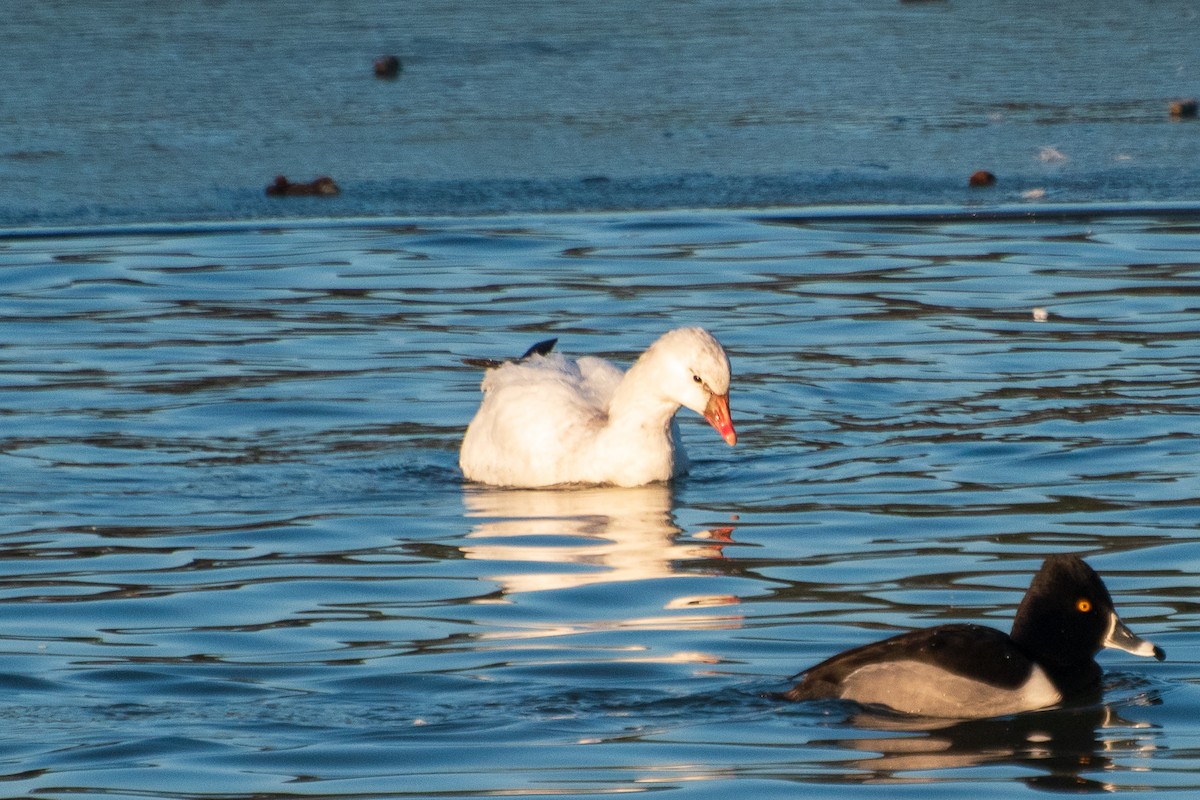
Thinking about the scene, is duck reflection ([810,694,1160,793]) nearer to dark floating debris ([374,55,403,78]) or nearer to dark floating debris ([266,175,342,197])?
dark floating debris ([266,175,342,197])

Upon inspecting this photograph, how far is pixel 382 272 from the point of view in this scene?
13.9m

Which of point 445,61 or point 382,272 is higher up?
point 445,61

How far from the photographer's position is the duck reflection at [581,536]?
831 cm

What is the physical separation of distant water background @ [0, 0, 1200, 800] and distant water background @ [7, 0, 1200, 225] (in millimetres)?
55

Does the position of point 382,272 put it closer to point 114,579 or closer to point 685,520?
point 685,520

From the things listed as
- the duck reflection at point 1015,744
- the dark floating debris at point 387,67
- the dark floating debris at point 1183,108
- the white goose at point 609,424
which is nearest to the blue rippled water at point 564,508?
the duck reflection at point 1015,744

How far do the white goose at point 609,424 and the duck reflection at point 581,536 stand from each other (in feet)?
0.34

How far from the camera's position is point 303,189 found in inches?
596

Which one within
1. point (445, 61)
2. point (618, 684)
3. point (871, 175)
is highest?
point (445, 61)

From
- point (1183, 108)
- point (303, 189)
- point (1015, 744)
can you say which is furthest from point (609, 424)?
point (1183, 108)

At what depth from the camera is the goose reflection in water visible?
27.2 feet


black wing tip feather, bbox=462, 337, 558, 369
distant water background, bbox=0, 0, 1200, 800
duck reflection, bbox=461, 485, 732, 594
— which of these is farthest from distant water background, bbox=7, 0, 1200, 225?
duck reflection, bbox=461, 485, 732, 594

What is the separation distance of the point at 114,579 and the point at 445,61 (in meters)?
10.9

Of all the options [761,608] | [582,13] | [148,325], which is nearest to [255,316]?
[148,325]
